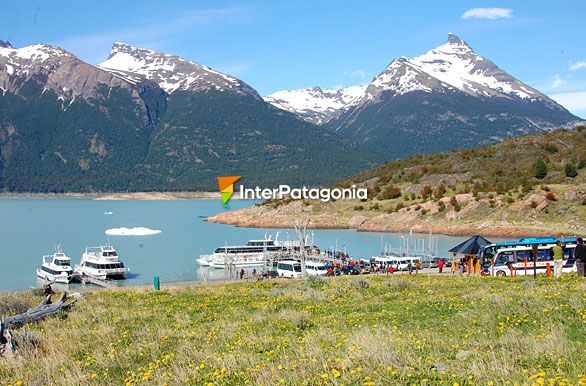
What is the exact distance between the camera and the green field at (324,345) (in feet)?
29.3

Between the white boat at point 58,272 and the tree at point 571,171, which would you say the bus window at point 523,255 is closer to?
the white boat at point 58,272

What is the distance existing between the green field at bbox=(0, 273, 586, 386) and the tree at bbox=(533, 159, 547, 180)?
79.2 m

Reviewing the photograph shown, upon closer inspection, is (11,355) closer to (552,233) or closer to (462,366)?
(462,366)

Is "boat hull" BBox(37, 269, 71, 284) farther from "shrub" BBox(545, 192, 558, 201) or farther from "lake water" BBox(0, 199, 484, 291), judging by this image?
"shrub" BBox(545, 192, 558, 201)

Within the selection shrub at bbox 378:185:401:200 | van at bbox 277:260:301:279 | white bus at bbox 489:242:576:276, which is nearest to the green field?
white bus at bbox 489:242:576:276

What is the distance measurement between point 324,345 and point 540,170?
8904cm

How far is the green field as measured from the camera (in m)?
8.93

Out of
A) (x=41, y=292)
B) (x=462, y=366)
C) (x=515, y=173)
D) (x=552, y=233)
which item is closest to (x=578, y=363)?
(x=462, y=366)

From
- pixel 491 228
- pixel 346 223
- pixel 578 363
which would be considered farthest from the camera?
pixel 346 223

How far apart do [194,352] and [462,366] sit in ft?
16.7

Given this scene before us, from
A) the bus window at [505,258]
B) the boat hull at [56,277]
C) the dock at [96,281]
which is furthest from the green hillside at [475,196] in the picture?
the boat hull at [56,277]

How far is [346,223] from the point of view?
4259 inches

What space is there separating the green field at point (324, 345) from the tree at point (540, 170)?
79177 mm

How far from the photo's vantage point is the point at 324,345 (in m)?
11.3
